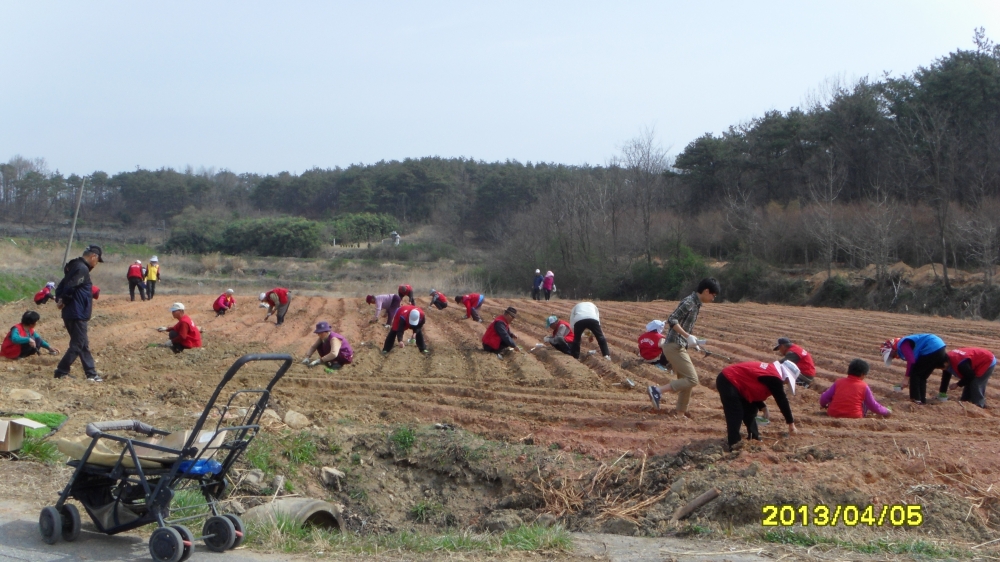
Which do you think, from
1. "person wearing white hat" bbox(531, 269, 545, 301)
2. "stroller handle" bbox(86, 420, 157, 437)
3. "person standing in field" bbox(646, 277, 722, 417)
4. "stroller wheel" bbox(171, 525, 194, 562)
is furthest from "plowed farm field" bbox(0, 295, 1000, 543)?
"person wearing white hat" bbox(531, 269, 545, 301)

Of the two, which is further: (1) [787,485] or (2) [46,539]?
A: (1) [787,485]

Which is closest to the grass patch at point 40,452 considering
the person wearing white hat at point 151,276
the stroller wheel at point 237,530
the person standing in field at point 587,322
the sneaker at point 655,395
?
the stroller wheel at point 237,530

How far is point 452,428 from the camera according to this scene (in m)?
7.96

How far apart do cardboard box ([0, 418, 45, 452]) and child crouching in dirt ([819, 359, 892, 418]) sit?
7.39 metres

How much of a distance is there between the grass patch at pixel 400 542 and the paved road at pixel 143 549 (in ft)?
0.44

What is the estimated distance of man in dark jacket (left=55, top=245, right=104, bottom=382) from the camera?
886cm

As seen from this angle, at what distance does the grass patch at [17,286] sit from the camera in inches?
980

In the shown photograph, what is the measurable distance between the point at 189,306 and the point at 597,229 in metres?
23.3

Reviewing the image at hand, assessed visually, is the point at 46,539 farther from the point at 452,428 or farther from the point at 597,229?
the point at 597,229

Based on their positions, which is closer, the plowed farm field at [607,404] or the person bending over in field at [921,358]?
the plowed farm field at [607,404]

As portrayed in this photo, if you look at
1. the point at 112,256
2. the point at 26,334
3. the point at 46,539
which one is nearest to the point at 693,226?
the point at 112,256

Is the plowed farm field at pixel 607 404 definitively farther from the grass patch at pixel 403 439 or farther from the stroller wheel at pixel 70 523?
the stroller wheel at pixel 70 523

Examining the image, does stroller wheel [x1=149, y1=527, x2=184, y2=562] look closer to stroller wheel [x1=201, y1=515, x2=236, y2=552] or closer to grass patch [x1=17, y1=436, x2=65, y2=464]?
stroller wheel [x1=201, y1=515, x2=236, y2=552]

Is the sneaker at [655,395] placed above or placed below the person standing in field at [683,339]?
below
